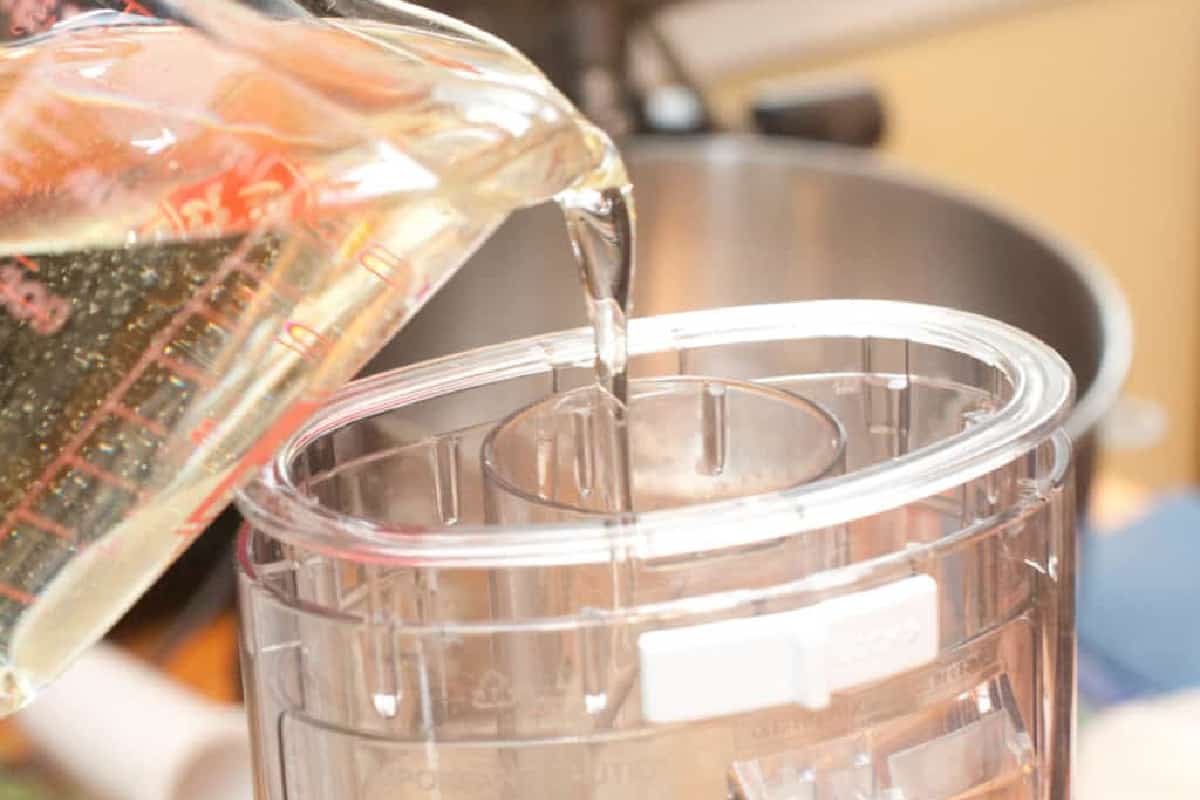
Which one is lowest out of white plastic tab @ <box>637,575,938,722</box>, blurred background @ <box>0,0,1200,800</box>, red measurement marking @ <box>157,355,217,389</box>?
blurred background @ <box>0,0,1200,800</box>

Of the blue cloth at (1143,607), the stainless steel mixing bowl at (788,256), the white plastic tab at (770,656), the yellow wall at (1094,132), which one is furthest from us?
the yellow wall at (1094,132)

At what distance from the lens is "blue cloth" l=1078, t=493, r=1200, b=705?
2.39 ft

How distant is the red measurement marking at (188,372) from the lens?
0.28 m

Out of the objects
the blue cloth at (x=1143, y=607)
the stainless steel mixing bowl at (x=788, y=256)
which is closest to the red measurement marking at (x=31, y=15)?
the stainless steel mixing bowl at (x=788, y=256)

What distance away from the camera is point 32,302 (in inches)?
11.8

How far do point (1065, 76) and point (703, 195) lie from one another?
2.37ft

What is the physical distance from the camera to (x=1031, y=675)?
30 cm

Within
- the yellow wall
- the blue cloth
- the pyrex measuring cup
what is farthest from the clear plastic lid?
the yellow wall

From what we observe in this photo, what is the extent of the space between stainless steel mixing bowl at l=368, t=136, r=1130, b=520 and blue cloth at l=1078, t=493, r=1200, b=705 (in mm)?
146

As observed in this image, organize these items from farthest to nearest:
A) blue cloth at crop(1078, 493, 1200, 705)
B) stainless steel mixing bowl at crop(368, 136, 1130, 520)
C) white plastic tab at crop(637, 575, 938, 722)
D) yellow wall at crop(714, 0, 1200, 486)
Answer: yellow wall at crop(714, 0, 1200, 486) → blue cloth at crop(1078, 493, 1200, 705) → stainless steel mixing bowl at crop(368, 136, 1130, 520) → white plastic tab at crop(637, 575, 938, 722)

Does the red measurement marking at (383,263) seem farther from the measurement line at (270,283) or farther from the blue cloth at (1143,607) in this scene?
the blue cloth at (1143,607)

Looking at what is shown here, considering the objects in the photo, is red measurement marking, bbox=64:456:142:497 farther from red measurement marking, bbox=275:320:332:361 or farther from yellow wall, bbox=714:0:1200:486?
yellow wall, bbox=714:0:1200:486

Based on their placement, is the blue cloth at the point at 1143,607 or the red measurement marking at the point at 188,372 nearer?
the red measurement marking at the point at 188,372

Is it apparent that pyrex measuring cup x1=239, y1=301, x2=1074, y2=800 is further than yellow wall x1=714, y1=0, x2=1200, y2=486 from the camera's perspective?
No
